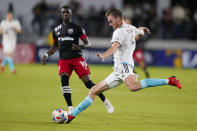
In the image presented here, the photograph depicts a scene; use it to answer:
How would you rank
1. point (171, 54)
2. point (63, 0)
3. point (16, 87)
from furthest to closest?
point (63, 0)
point (171, 54)
point (16, 87)

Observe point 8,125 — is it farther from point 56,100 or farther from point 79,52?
point 56,100

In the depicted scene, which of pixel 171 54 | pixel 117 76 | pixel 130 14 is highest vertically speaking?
pixel 117 76

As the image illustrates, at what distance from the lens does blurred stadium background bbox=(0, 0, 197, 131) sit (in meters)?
9.49

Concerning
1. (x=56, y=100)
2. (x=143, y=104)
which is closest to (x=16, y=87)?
(x=56, y=100)

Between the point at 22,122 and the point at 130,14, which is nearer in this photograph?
the point at 22,122

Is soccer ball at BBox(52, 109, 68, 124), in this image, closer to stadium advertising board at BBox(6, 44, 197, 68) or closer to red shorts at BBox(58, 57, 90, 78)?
red shorts at BBox(58, 57, 90, 78)

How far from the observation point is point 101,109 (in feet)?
37.1

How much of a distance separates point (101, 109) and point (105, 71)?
12.3 m

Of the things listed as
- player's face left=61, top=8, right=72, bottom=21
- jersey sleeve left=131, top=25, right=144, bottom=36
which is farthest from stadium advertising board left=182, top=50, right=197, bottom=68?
jersey sleeve left=131, top=25, right=144, bottom=36

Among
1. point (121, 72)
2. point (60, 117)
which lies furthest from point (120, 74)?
point (60, 117)

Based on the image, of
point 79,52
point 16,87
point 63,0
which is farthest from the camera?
point 63,0

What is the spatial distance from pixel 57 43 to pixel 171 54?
16.8 m

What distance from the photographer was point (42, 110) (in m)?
10.9

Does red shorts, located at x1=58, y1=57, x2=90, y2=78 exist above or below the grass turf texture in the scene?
above
